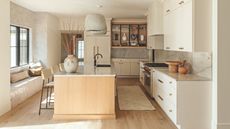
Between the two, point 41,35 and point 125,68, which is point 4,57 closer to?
point 41,35

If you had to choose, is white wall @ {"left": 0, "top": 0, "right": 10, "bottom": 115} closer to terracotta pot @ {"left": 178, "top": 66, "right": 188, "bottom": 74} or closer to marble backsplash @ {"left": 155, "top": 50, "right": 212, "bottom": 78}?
terracotta pot @ {"left": 178, "top": 66, "right": 188, "bottom": 74}

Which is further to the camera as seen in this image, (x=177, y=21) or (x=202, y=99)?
(x=177, y=21)

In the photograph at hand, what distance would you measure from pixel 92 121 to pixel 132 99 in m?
2.11

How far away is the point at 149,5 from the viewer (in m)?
7.41

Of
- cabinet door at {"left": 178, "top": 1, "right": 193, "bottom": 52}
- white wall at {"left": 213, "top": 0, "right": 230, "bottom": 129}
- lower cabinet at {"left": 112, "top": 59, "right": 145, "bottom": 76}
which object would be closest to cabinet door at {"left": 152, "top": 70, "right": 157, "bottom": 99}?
cabinet door at {"left": 178, "top": 1, "right": 193, "bottom": 52}

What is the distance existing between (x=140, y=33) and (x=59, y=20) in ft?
11.0

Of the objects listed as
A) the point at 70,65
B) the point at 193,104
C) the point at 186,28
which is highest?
the point at 186,28

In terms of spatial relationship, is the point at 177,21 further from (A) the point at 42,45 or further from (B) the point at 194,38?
(A) the point at 42,45

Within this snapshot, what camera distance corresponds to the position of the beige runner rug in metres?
5.90

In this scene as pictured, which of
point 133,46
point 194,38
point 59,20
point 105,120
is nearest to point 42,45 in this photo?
point 59,20

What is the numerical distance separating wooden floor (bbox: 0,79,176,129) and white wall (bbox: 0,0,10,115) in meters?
0.25

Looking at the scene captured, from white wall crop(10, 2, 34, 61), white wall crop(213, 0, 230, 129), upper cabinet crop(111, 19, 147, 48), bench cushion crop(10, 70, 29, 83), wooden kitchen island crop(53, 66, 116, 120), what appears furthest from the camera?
upper cabinet crop(111, 19, 147, 48)

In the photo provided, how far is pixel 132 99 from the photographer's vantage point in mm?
6742

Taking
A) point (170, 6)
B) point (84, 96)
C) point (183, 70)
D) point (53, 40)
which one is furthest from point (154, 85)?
point (53, 40)
